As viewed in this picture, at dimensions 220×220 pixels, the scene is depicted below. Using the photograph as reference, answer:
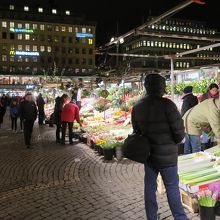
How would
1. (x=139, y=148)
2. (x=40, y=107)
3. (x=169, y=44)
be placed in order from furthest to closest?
(x=169, y=44) < (x=40, y=107) < (x=139, y=148)

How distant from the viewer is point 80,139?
14.4 metres

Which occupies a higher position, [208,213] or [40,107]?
[40,107]

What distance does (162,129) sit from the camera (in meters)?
4.50

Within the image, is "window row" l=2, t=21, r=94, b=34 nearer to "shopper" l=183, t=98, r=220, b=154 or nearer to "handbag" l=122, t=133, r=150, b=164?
"shopper" l=183, t=98, r=220, b=154

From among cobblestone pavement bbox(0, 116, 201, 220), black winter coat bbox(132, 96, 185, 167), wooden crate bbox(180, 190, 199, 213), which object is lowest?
cobblestone pavement bbox(0, 116, 201, 220)

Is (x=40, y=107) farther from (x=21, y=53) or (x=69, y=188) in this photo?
(x=21, y=53)

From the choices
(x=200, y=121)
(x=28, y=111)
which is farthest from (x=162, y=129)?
(x=28, y=111)

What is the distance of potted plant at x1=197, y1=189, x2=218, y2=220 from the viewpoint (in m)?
4.77

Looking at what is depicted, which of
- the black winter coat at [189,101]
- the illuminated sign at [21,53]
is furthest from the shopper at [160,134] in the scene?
the illuminated sign at [21,53]

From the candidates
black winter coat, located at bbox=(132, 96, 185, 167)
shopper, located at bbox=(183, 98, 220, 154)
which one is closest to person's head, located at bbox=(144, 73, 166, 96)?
black winter coat, located at bbox=(132, 96, 185, 167)

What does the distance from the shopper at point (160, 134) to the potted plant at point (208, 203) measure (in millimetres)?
394

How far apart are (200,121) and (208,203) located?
2.25 meters

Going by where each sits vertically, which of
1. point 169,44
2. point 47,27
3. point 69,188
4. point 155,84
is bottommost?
point 69,188

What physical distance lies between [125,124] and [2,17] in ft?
303
